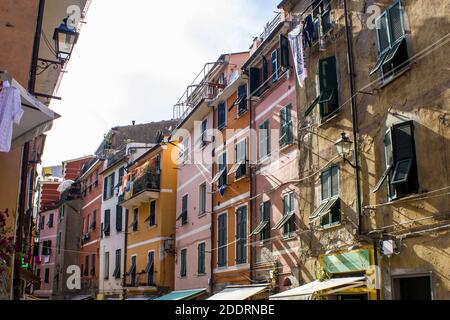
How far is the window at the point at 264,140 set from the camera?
21119 millimetres

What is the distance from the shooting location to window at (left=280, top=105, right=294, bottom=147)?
1911cm

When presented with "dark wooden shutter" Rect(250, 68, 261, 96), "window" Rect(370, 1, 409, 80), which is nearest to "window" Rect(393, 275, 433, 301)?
"window" Rect(370, 1, 409, 80)

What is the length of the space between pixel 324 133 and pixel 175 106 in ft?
56.0

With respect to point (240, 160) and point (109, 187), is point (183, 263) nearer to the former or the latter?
point (240, 160)

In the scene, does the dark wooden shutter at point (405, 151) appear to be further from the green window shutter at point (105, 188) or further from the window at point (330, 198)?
the green window shutter at point (105, 188)

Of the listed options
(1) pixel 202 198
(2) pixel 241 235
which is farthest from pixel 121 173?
(2) pixel 241 235

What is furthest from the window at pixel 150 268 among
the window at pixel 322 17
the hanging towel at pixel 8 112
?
the hanging towel at pixel 8 112

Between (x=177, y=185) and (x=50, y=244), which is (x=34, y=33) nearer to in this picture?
(x=177, y=185)

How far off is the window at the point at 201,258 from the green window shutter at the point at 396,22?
1526 centimetres

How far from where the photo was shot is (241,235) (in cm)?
2244

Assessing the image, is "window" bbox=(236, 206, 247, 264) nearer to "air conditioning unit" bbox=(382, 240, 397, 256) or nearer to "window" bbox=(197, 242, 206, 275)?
"window" bbox=(197, 242, 206, 275)

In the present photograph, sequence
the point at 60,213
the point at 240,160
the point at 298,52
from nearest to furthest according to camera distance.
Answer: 1. the point at 298,52
2. the point at 240,160
3. the point at 60,213

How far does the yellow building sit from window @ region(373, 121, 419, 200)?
758 inches

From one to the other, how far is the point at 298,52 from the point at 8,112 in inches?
431
